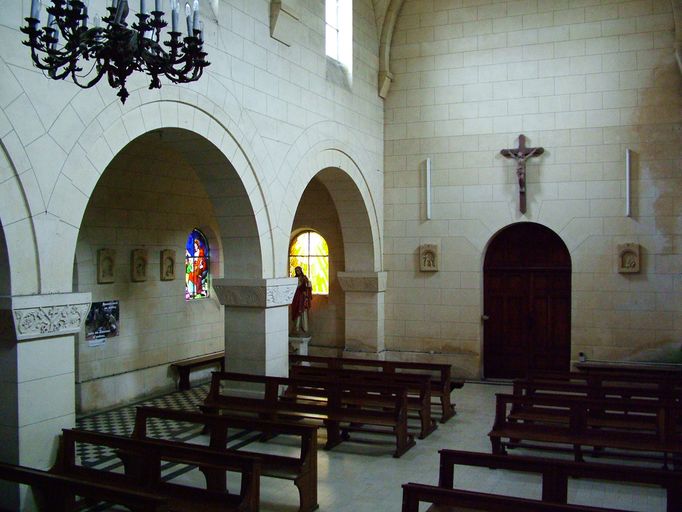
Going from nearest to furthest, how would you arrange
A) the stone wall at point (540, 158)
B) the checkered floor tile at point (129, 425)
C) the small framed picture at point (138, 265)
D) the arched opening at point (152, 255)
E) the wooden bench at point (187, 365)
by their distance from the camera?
the checkered floor tile at point (129, 425) < the arched opening at point (152, 255) < the small framed picture at point (138, 265) < the wooden bench at point (187, 365) < the stone wall at point (540, 158)

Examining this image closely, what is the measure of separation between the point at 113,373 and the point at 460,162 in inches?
268

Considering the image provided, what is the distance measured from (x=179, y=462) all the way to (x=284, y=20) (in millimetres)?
6130

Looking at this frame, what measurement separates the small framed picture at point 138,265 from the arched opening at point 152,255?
0.05 feet

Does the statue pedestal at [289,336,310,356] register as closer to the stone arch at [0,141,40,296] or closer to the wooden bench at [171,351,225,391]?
the wooden bench at [171,351,225,391]

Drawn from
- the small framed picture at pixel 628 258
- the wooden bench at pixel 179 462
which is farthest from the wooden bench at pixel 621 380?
the wooden bench at pixel 179 462

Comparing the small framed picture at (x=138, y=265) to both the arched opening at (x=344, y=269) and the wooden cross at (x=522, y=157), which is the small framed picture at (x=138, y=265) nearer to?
the arched opening at (x=344, y=269)

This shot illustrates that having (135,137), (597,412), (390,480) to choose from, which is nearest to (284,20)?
(135,137)

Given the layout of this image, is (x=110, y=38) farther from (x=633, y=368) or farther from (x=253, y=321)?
(x=633, y=368)

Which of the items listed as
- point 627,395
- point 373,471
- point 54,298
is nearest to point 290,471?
point 373,471

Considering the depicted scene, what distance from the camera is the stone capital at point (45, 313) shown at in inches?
211

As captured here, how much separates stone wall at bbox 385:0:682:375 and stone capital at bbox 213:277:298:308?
413cm

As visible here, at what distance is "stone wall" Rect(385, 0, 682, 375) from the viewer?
11.1 metres

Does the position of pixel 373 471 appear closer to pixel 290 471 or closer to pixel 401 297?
pixel 290 471

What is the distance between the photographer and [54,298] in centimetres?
566
